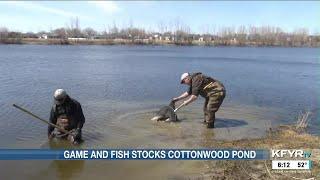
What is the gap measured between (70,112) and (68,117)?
16 cm

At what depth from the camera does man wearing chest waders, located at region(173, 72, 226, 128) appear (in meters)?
11.5

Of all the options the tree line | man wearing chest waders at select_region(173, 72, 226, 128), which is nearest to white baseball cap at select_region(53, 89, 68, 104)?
man wearing chest waders at select_region(173, 72, 226, 128)

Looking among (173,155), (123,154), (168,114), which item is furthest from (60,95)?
(168,114)

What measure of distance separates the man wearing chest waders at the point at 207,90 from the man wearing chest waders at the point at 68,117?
119 inches

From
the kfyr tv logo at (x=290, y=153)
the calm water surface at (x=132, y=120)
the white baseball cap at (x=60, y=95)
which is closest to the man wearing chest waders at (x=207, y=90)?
the calm water surface at (x=132, y=120)

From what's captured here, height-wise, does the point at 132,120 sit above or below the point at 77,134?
below

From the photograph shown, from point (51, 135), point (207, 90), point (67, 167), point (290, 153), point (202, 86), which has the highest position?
point (202, 86)

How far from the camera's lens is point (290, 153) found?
9.20 m

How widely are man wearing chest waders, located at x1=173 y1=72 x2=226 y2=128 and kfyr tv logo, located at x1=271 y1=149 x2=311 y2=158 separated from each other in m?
2.75

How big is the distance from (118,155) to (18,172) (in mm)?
2042

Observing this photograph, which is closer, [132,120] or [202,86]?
[202,86]

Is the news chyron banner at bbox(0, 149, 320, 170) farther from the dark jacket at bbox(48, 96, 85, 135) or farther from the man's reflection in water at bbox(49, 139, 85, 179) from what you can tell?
the dark jacket at bbox(48, 96, 85, 135)

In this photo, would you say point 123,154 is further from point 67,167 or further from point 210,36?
point 210,36

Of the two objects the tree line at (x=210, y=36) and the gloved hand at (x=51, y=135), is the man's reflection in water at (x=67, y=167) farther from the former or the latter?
the tree line at (x=210, y=36)
